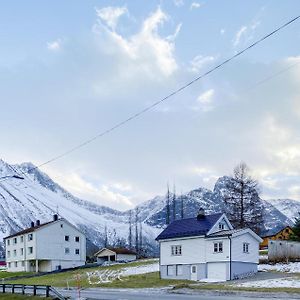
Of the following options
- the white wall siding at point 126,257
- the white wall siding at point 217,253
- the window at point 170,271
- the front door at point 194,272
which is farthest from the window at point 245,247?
the white wall siding at point 126,257

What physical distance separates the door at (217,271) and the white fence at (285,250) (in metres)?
9.24

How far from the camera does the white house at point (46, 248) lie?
93306 mm

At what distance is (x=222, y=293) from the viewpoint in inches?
1328

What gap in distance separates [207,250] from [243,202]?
73.9 feet

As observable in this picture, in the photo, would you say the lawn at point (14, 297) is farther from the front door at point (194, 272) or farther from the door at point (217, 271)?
the door at point (217, 271)

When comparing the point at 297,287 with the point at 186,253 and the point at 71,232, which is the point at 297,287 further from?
the point at 71,232

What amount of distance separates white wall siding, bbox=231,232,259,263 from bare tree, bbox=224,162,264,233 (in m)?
17.3

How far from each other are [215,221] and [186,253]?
4.30 m

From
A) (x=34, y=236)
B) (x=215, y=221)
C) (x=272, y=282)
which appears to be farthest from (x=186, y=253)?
(x=34, y=236)

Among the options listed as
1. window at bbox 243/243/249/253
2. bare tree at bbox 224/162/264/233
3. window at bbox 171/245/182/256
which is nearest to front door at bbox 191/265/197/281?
window at bbox 171/245/182/256

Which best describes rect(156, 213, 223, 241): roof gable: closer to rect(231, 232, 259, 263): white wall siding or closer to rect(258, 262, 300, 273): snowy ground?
rect(231, 232, 259, 263): white wall siding

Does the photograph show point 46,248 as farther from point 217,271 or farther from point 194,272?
point 217,271

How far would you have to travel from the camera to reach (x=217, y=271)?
50906 mm

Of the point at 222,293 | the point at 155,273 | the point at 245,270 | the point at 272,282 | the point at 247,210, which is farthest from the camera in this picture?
the point at 247,210
